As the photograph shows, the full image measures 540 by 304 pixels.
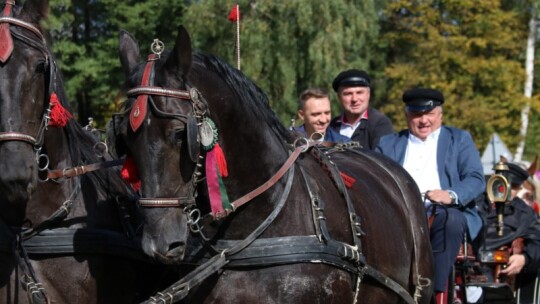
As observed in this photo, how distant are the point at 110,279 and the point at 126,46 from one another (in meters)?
1.23

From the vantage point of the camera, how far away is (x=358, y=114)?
7.58 meters

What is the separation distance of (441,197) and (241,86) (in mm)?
2223

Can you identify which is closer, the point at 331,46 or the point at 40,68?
the point at 40,68

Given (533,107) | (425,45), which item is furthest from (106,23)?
(533,107)

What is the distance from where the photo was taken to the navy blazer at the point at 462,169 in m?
6.73

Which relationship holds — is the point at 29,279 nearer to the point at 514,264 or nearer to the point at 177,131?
the point at 177,131

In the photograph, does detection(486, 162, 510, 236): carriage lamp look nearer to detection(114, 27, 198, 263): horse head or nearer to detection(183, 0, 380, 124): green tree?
detection(114, 27, 198, 263): horse head

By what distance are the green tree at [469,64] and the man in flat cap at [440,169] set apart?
22.3 metres

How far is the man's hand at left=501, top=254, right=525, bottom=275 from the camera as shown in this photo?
8305mm

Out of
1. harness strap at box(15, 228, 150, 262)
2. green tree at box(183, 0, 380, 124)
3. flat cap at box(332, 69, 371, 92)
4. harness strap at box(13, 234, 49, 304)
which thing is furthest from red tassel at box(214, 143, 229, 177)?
green tree at box(183, 0, 380, 124)

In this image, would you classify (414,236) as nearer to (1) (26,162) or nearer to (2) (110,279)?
(2) (110,279)

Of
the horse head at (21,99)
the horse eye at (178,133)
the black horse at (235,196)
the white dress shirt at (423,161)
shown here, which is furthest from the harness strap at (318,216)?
the white dress shirt at (423,161)

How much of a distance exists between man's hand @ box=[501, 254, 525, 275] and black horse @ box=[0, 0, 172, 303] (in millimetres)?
3920

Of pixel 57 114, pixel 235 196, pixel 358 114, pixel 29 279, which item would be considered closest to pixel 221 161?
pixel 235 196
